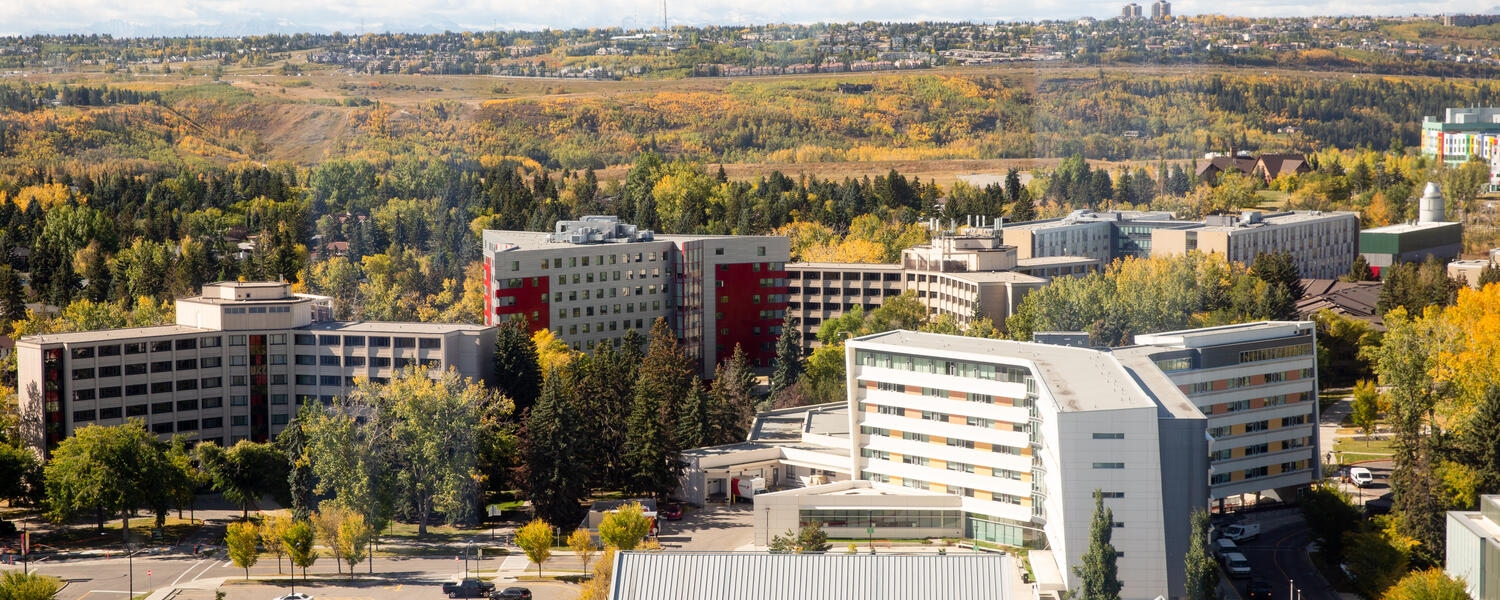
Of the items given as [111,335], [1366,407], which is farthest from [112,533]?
[1366,407]

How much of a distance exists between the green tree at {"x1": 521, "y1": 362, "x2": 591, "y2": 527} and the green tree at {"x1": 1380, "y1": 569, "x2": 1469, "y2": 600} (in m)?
20.8

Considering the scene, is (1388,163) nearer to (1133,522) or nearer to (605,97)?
(605,97)

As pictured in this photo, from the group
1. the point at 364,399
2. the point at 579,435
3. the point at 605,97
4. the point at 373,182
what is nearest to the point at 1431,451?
the point at 579,435

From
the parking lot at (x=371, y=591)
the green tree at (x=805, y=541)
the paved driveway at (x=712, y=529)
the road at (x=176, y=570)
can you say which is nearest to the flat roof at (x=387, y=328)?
the paved driveway at (x=712, y=529)

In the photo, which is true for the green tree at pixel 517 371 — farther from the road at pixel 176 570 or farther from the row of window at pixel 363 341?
the road at pixel 176 570

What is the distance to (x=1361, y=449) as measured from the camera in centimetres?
5441

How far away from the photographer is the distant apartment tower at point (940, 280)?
213 ft

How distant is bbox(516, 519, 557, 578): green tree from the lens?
135ft

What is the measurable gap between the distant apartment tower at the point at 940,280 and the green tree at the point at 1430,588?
30018mm

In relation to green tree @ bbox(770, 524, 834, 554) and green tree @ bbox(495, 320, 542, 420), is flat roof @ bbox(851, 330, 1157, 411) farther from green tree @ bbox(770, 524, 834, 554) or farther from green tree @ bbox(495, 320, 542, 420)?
green tree @ bbox(495, 320, 542, 420)

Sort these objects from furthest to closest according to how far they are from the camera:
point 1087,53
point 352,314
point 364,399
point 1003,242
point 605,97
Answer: point 605,97, point 1087,53, point 1003,242, point 352,314, point 364,399

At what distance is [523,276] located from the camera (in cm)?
6506

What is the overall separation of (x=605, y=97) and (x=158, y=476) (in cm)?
12797

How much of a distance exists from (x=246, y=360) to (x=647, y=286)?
20203 millimetres
